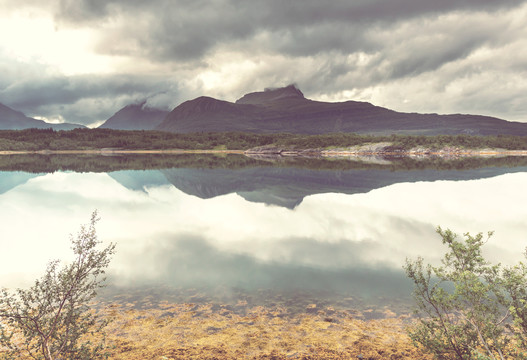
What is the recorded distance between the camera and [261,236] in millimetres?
23078

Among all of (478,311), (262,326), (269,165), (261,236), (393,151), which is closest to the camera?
(478,311)

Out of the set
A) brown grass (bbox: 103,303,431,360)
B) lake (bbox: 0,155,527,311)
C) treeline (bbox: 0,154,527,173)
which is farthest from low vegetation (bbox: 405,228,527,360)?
treeline (bbox: 0,154,527,173)

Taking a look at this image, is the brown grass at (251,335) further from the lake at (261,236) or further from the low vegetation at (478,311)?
the low vegetation at (478,311)

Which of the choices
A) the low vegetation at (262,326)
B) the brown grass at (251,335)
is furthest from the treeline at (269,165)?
the low vegetation at (262,326)

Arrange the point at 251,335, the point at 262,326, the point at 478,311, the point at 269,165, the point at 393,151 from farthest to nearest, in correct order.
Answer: the point at 393,151 < the point at 269,165 < the point at 262,326 < the point at 251,335 < the point at 478,311

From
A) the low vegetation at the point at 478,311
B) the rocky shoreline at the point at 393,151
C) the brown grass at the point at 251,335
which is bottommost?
the brown grass at the point at 251,335

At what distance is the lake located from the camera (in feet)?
46.9

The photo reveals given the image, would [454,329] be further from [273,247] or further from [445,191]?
[445,191]

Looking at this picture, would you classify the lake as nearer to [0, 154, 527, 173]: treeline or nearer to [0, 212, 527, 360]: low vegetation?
[0, 212, 527, 360]: low vegetation

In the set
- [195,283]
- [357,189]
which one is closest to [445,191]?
[357,189]

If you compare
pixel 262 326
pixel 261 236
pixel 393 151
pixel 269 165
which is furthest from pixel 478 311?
pixel 393 151

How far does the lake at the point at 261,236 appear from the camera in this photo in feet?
46.9

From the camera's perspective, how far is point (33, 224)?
86.5 feet

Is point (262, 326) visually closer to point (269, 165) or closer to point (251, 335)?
point (251, 335)
